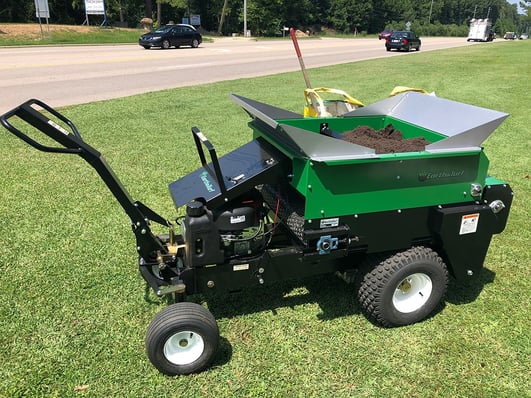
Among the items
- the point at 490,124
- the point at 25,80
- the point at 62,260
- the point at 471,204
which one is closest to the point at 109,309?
the point at 62,260

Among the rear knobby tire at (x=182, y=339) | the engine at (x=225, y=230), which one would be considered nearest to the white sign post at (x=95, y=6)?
the engine at (x=225, y=230)

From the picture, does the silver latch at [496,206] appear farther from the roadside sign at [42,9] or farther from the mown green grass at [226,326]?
the roadside sign at [42,9]

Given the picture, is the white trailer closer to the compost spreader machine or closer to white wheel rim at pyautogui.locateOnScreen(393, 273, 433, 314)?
the compost spreader machine

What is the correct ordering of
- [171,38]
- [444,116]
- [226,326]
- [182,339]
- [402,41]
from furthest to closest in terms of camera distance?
[402,41] → [171,38] → [444,116] → [226,326] → [182,339]

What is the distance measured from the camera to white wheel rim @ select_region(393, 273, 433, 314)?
317cm

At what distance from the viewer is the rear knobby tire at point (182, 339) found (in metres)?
2.62

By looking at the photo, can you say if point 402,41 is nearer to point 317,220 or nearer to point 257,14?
point 257,14

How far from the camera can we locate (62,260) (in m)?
3.94

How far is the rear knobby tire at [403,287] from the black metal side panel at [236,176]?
929 mm

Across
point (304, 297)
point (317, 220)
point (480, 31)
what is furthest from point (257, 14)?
point (317, 220)

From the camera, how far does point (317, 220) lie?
2.79 meters

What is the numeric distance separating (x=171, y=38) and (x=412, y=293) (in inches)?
986

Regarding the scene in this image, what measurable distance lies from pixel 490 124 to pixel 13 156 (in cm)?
619

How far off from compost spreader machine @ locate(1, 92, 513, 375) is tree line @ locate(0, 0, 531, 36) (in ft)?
141
